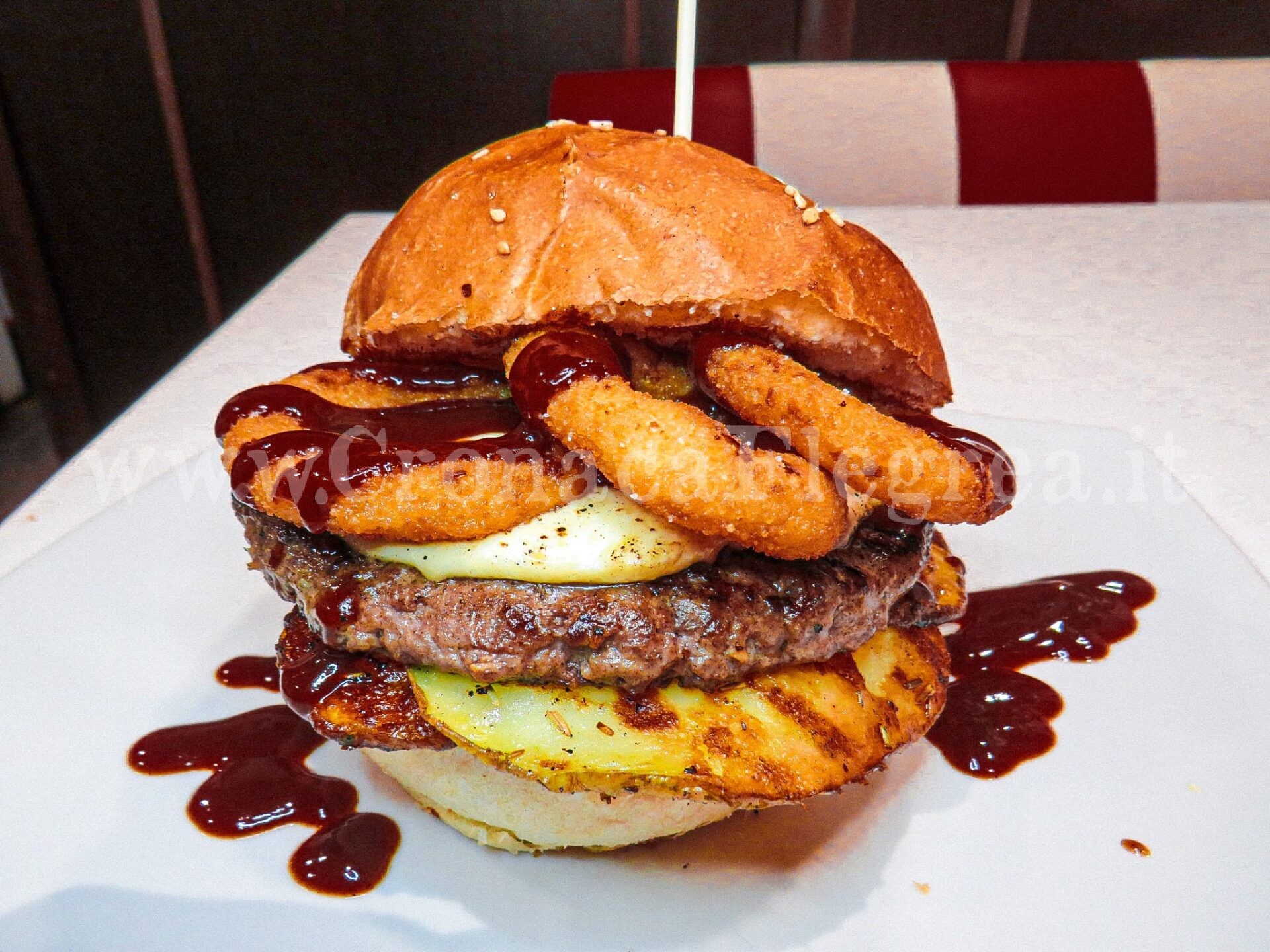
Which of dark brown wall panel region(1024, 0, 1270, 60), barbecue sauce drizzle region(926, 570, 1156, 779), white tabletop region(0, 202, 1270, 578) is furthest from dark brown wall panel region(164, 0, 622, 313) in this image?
barbecue sauce drizzle region(926, 570, 1156, 779)

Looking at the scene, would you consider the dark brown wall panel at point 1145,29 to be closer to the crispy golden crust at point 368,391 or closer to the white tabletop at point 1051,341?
the white tabletop at point 1051,341

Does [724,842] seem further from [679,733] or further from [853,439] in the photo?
[853,439]

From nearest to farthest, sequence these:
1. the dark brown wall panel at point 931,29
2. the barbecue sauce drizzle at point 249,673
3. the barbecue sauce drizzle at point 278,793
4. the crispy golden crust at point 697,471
Result: the crispy golden crust at point 697,471 → the barbecue sauce drizzle at point 278,793 → the barbecue sauce drizzle at point 249,673 → the dark brown wall panel at point 931,29

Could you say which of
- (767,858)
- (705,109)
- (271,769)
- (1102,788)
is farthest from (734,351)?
(705,109)

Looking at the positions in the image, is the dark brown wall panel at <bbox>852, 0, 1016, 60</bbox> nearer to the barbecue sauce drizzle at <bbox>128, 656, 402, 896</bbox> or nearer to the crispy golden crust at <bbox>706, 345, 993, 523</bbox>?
the crispy golden crust at <bbox>706, 345, 993, 523</bbox>

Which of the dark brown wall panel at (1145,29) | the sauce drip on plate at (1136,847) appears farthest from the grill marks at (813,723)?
the dark brown wall panel at (1145,29)

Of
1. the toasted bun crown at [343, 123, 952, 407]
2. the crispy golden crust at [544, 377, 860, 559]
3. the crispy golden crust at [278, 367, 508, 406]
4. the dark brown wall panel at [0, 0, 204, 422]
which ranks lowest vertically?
the dark brown wall panel at [0, 0, 204, 422]
